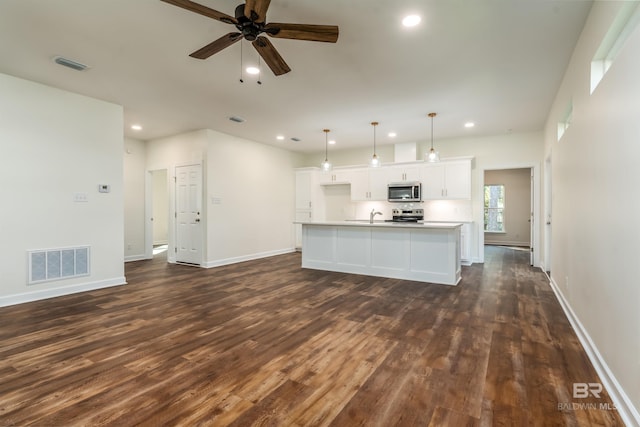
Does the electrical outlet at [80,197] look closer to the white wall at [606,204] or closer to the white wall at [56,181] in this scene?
the white wall at [56,181]

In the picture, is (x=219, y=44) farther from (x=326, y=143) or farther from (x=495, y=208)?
(x=495, y=208)

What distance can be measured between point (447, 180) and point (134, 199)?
276 inches

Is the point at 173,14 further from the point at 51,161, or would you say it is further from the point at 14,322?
the point at 14,322

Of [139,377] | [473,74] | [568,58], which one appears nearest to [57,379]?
[139,377]

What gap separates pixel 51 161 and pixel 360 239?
4.66 m

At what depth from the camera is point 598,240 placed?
229 cm

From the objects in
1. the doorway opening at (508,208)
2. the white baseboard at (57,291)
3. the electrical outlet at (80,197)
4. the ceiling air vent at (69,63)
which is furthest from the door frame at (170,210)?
the doorway opening at (508,208)

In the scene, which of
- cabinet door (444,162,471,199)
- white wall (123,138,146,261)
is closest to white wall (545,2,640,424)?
cabinet door (444,162,471,199)

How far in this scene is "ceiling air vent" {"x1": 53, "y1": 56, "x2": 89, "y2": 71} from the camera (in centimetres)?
330

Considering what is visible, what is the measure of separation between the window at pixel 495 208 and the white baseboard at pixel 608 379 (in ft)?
25.8

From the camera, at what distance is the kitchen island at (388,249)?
470 cm

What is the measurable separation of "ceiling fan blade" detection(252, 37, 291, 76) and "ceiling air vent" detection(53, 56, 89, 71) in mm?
2370

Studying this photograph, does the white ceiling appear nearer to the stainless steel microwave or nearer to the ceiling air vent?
the ceiling air vent

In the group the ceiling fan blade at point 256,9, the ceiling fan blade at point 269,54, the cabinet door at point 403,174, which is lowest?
the cabinet door at point 403,174
